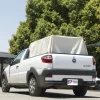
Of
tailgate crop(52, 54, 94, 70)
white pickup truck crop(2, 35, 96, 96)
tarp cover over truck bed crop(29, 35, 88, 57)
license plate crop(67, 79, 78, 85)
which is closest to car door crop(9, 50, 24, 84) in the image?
white pickup truck crop(2, 35, 96, 96)

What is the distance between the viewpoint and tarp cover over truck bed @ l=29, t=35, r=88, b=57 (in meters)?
12.4

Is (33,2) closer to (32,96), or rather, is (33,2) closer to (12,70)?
(12,70)

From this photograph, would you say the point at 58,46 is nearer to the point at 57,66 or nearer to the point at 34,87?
the point at 57,66

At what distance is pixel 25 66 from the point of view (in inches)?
517

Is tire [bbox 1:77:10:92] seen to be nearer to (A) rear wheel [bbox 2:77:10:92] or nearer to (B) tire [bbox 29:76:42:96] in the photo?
(A) rear wheel [bbox 2:77:10:92]

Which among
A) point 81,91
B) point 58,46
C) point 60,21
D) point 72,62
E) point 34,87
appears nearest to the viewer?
point 72,62

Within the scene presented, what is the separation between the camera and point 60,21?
30.6 metres

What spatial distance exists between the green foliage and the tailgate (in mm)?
14270

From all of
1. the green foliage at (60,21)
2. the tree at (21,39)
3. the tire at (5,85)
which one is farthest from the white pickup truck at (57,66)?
the tree at (21,39)

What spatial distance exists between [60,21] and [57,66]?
61.9ft

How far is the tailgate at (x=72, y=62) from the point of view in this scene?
471 inches

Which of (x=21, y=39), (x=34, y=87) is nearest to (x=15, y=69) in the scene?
(x=34, y=87)

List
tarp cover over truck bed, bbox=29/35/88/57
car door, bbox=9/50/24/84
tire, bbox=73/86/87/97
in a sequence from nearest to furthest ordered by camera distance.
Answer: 1. tarp cover over truck bed, bbox=29/35/88/57
2. tire, bbox=73/86/87/97
3. car door, bbox=9/50/24/84

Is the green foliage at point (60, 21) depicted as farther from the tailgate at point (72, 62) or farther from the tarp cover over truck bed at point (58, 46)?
the tailgate at point (72, 62)
